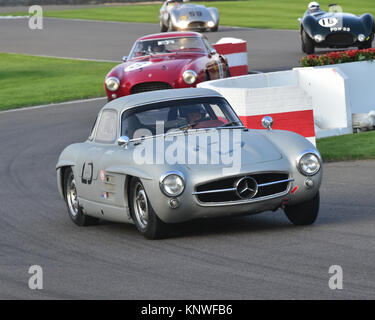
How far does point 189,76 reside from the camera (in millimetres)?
18125

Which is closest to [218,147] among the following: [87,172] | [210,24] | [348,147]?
[87,172]

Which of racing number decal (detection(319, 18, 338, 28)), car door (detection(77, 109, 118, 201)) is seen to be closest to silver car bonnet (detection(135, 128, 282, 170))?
car door (detection(77, 109, 118, 201))

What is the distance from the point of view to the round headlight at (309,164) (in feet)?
29.8

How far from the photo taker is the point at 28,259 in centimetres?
866

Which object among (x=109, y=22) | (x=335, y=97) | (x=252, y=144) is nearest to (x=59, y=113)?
(x=335, y=97)

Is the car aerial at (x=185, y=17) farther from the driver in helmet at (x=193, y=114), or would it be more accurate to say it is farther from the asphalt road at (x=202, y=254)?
the driver in helmet at (x=193, y=114)

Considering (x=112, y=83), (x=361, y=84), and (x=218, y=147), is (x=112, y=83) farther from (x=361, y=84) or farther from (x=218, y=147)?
(x=218, y=147)

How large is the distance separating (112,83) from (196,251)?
10584 millimetres

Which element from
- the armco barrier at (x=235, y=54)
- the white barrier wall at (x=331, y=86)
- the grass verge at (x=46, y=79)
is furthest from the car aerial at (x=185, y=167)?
the armco barrier at (x=235, y=54)

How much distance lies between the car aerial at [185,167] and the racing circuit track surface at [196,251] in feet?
0.81

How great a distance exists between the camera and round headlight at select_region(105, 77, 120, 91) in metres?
18.7

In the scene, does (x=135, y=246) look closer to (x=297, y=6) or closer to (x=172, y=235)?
(x=172, y=235)

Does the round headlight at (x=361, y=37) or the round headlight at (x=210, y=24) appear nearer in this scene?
the round headlight at (x=361, y=37)

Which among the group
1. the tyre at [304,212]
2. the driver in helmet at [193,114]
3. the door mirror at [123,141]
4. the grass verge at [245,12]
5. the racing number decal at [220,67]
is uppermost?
the driver in helmet at [193,114]
